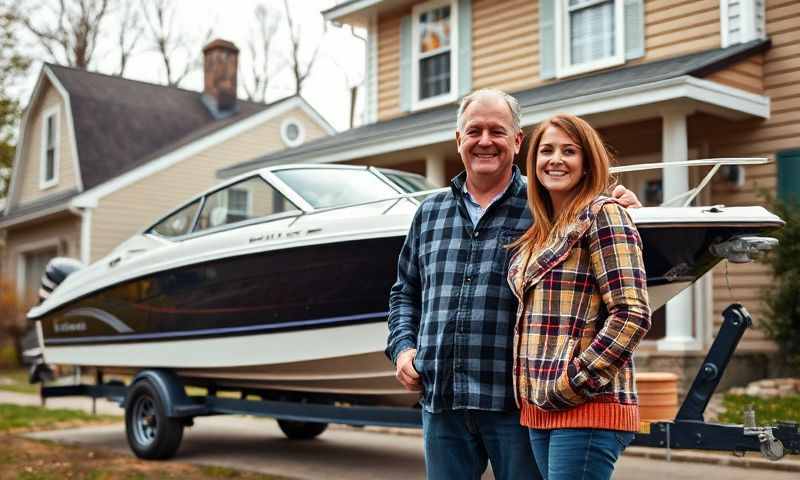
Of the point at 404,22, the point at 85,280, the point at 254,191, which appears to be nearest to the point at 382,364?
the point at 254,191

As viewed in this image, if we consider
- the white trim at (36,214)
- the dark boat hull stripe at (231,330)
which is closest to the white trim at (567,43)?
the dark boat hull stripe at (231,330)

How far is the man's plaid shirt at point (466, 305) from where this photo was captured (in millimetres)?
2756

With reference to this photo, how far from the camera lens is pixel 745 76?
9695mm

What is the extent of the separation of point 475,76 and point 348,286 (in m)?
7.72

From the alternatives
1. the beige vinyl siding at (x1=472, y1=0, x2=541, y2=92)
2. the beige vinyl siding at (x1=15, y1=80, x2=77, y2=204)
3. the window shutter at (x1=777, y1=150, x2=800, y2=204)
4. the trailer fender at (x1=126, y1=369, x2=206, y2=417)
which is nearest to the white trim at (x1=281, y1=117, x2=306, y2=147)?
the beige vinyl siding at (x1=15, y1=80, x2=77, y2=204)

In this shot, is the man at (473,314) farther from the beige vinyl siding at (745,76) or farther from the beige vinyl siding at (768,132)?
the beige vinyl siding at (768,132)

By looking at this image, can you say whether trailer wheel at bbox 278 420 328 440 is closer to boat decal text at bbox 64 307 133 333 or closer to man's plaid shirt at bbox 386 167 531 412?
boat decal text at bbox 64 307 133 333

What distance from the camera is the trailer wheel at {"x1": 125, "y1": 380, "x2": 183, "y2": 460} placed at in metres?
7.34

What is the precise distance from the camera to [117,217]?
18844 millimetres

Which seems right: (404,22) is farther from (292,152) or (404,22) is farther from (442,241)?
(442,241)

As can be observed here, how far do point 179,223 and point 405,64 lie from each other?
7213 millimetres

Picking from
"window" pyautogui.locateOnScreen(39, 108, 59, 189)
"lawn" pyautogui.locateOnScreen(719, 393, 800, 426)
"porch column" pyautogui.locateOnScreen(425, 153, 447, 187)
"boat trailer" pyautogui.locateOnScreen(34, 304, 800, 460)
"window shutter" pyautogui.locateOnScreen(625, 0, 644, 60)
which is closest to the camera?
"boat trailer" pyautogui.locateOnScreen(34, 304, 800, 460)

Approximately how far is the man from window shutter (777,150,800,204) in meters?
7.49

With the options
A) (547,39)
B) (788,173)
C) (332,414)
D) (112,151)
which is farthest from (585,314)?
(112,151)
